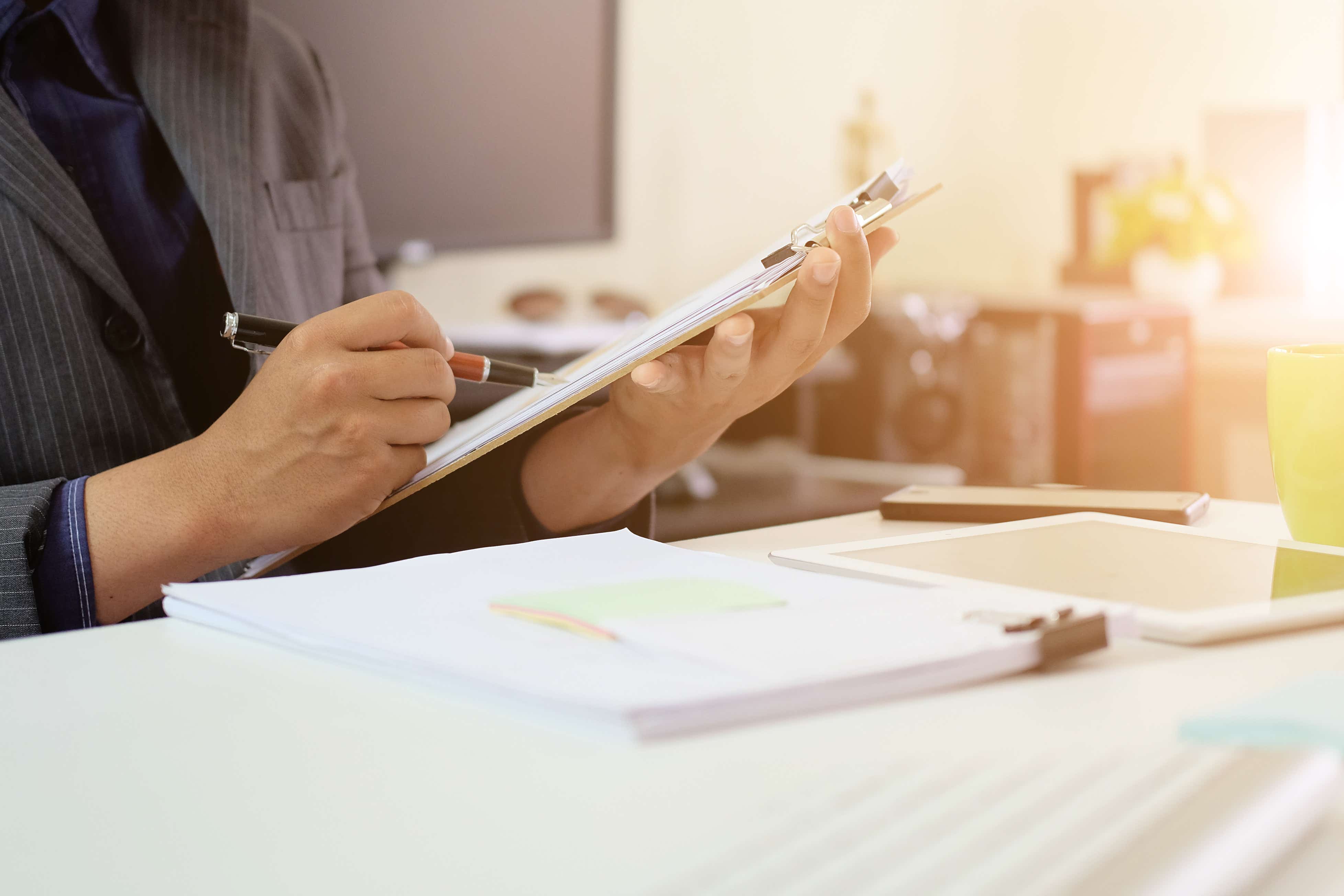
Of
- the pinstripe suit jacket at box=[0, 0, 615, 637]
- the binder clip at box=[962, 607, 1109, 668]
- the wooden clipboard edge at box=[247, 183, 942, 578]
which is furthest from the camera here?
the pinstripe suit jacket at box=[0, 0, 615, 637]

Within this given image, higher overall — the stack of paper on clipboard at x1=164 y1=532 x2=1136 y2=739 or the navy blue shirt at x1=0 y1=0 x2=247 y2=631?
the navy blue shirt at x1=0 y1=0 x2=247 y2=631

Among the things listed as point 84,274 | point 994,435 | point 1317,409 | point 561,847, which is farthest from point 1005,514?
point 994,435

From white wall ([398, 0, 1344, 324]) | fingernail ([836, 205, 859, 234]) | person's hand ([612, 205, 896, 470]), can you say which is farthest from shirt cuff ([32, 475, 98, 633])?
white wall ([398, 0, 1344, 324])

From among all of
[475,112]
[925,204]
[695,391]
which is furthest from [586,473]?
[925,204]

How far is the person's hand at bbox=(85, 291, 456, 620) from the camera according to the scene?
0.66 meters

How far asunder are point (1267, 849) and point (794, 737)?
5.0 inches

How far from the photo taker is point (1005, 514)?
2.32 feet

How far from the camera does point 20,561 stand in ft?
2.12

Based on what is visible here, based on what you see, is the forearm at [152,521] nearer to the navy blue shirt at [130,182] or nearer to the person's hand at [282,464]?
the person's hand at [282,464]

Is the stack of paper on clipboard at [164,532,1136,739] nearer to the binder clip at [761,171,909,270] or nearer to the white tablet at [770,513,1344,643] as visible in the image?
the white tablet at [770,513,1344,643]

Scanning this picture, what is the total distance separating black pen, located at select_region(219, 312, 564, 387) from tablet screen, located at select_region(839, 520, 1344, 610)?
0.81 feet

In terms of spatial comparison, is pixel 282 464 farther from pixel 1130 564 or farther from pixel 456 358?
pixel 1130 564

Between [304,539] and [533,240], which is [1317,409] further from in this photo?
[533,240]

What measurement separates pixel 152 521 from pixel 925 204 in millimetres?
3093
